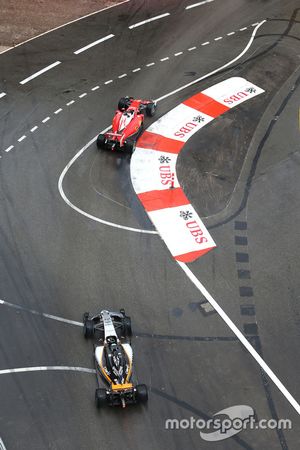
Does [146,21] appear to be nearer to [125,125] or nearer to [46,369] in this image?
[125,125]

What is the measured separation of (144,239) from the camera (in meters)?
26.8

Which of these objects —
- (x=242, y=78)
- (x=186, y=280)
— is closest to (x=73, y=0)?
(x=242, y=78)

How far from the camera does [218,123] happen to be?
33.1 meters

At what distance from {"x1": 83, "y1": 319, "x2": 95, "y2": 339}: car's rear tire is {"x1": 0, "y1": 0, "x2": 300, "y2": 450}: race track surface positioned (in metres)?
0.31

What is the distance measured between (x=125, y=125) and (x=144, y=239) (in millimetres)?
6141

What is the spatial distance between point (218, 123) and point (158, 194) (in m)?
5.92

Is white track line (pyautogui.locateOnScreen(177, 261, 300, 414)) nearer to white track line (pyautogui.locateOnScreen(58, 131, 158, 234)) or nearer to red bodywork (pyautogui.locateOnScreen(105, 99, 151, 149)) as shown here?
white track line (pyautogui.locateOnScreen(58, 131, 158, 234))

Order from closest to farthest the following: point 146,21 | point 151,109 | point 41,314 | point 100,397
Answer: point 100,397, point 41,314, point 151,109, point 146,21

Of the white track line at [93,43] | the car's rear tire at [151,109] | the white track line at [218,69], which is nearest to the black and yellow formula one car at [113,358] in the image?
the car's rear tire at [151,109]

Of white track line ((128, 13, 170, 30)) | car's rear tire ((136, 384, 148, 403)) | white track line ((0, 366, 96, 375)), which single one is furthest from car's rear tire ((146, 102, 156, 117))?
car's rear tire ((136, 384, 148, 403))

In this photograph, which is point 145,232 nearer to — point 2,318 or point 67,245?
point 67,245

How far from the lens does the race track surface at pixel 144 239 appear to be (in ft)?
70.2

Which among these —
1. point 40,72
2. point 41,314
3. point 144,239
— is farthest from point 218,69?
point 41,314

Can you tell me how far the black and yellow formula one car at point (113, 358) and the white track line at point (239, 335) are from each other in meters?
3.05
